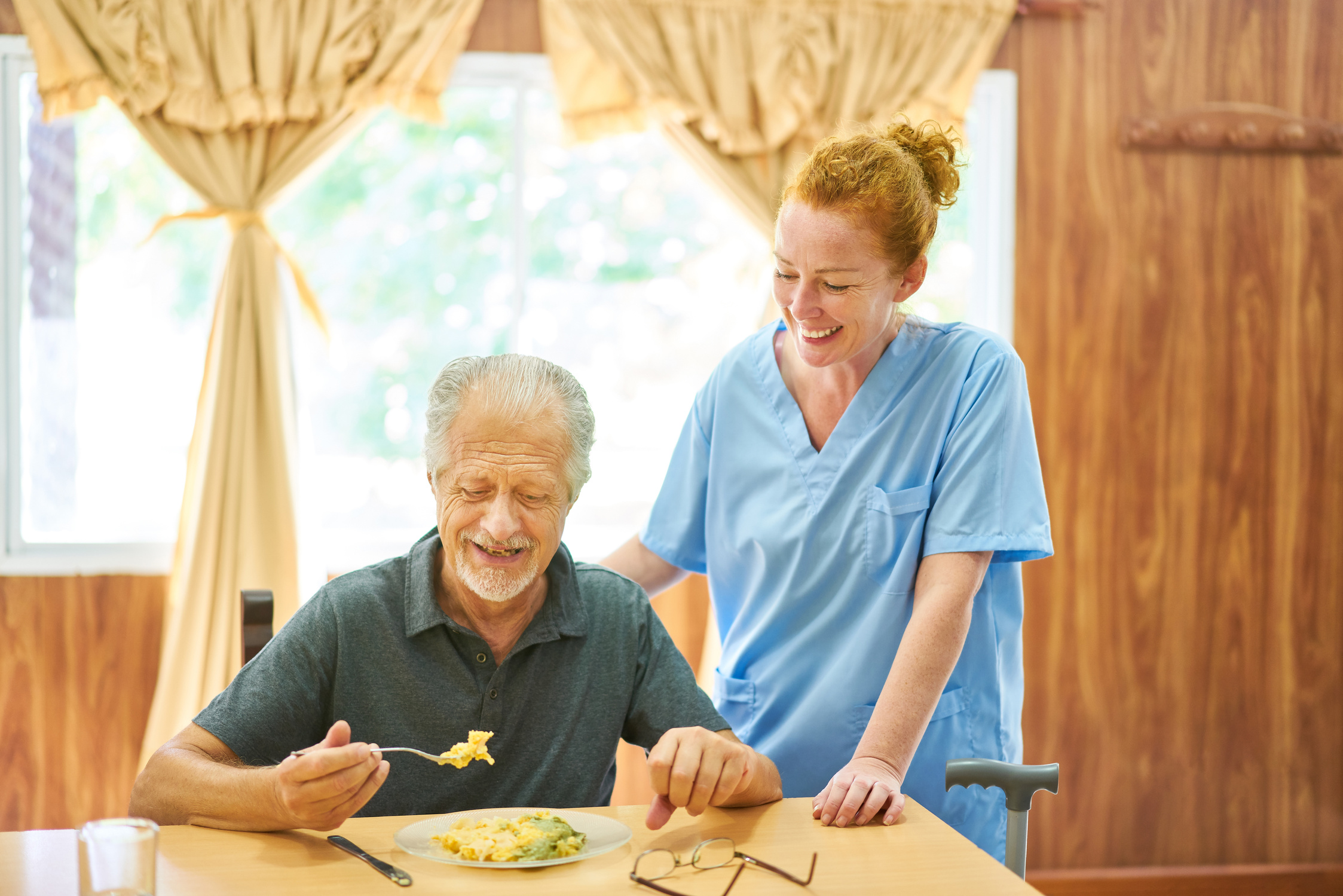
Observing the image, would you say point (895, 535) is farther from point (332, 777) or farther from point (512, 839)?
point (332, 777)

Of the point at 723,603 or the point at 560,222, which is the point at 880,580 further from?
the point at 560,222

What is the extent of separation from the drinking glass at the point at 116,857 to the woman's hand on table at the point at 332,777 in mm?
177

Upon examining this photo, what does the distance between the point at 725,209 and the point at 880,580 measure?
1.78 metres

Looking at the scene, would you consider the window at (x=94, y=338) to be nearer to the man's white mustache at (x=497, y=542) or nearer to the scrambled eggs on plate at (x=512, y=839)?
the man's white mustache at (x=497, y=542)

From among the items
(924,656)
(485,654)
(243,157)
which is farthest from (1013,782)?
(243,157)

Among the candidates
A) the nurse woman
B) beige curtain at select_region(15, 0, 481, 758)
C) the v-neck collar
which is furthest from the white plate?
beige curtain at select_region(15, 0, 481, 758)

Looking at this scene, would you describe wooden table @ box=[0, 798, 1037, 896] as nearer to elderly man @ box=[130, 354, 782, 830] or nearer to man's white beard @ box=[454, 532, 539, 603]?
elderly man @ box=[130, 354, 782, 830]

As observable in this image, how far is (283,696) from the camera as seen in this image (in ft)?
4.64

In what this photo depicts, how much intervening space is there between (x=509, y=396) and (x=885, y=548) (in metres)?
0.60

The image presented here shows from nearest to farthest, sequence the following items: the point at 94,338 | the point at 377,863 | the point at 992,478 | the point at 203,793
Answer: the point at 377,863 → the point at 203,793 → the point at 992,478 → the point at 94,338

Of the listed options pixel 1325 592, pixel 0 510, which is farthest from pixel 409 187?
pixel 1325 592

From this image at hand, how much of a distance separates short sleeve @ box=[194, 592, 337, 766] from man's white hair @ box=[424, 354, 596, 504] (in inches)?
10.3

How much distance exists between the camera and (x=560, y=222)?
317 centimetres

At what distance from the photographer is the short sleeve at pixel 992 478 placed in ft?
5.22
